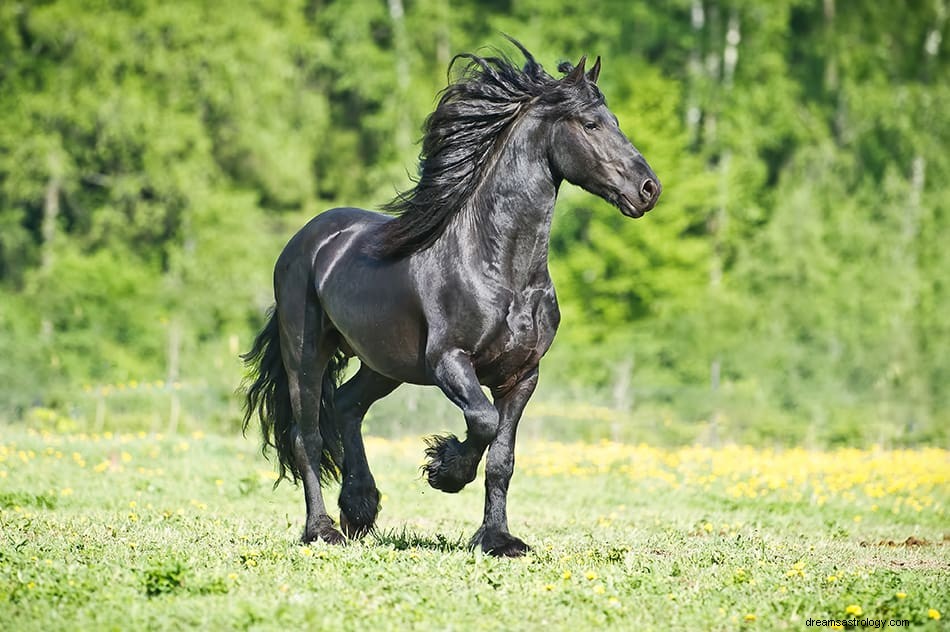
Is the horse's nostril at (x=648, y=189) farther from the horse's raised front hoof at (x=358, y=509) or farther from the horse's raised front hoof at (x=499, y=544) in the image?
the horse's raised front hoof at (x=358, y=509)

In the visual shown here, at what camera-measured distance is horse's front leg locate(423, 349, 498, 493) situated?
8039 mm

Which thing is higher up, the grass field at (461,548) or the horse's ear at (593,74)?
the horse's ear at (593,74)

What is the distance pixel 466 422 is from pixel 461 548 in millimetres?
1131

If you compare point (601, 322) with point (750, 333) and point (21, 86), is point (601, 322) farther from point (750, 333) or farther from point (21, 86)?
point (21, 86)

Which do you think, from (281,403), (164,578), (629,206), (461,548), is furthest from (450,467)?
(281,403)

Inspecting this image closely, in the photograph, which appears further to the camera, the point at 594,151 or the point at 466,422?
the point at 594,151

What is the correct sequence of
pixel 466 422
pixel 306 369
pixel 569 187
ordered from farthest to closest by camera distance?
pixel 569 187 → pixel 306 369 → pixel 466 422

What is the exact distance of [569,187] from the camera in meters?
38.4

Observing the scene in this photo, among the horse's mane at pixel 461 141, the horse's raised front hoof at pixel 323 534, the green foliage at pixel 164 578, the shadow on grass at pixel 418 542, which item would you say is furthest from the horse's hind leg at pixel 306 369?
the green foliage at pixel 164 578

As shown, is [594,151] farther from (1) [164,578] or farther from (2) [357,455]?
(1) [164,578]

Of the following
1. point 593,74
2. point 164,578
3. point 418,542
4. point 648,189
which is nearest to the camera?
point 164,578

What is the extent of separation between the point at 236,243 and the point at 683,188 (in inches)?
491

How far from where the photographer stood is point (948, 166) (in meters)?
40.2

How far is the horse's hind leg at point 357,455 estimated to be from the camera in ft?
30.8
